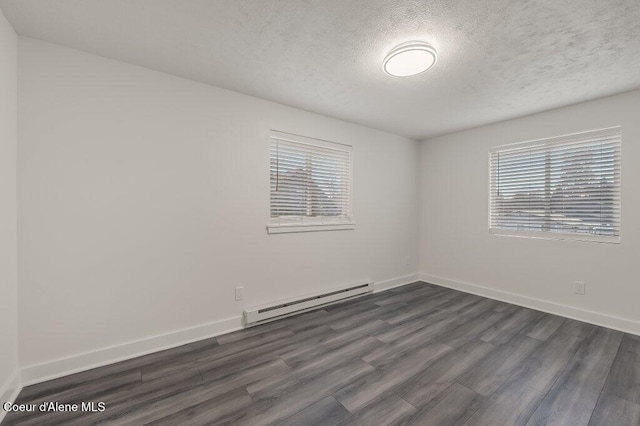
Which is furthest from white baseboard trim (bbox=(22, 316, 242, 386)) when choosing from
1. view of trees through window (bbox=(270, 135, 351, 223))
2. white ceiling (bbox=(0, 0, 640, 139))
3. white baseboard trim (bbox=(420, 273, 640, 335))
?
white baseboard trim (bbox=(420, 273, 640, 335))

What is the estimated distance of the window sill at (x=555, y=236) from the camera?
2884 mm

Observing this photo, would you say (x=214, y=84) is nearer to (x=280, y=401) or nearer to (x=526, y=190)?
(x=280, y=401)

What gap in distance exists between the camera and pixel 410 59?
201cm

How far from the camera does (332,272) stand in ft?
11.8

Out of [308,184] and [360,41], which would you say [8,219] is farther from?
[360,41]

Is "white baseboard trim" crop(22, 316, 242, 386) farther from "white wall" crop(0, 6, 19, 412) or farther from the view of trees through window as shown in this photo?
the view of trees through window

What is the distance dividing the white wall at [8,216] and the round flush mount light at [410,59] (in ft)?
8.28

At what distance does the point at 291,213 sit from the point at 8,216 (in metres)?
2.24

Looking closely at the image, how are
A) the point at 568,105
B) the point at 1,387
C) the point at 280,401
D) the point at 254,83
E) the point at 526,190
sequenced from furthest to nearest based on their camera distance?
the point at 526,190 < the point at 568,105 < the point at 254,83 < the point at 280,401 < the point at 1,387

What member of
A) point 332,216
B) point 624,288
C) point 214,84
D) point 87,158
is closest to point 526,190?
point 624,288

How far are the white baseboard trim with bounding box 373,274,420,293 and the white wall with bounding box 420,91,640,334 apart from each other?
0.23m

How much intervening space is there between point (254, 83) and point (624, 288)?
4.30m

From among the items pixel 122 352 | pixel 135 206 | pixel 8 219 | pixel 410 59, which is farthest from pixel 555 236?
pixel 8 219

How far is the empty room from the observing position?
1693mm
